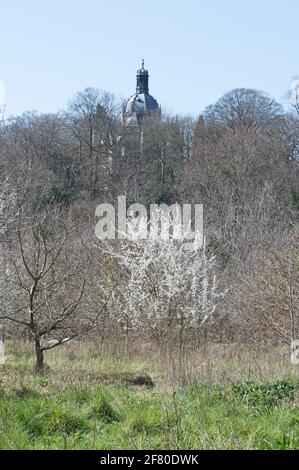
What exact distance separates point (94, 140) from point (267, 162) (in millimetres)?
15654

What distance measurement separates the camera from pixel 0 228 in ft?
34.4

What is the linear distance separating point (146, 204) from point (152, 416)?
20.0 metres

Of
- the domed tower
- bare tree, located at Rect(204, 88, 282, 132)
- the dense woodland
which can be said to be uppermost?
the domed tower

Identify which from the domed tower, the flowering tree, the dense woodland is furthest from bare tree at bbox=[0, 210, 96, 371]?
the domed tower

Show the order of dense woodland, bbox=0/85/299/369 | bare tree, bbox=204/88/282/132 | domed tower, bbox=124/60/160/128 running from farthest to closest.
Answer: domed tower, bbox=124/60/160/128
bare tree, bbox=204/88/282/132
dense woodland, bbox=0/85/299/369

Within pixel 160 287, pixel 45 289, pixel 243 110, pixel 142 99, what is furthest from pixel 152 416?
pixel 142 99

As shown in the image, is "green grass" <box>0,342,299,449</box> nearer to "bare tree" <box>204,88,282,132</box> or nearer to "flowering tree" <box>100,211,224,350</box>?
"flowering tree" <box>100,211,224,350</box>

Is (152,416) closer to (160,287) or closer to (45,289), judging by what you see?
(45,289)

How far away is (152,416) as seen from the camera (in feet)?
13.6

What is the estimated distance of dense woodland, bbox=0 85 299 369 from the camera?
10648 mm

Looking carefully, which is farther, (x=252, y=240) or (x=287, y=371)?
(x=252, y=240)

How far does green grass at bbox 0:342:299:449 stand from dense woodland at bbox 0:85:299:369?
3.30 meters
